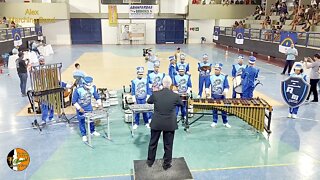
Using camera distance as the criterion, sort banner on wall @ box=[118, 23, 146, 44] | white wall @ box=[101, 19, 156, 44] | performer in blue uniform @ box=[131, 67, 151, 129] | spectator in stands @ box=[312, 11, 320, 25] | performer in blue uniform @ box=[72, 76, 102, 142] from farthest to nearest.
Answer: white wall @ box=[101, 19, 156, 44]
banner on wall @ box=[118, 23, 146, 44]
spectator in stands @ box=[312, 11, 320, 25]
performer in blue uniform @ box=[131, 67, 151, 129]
performer in blue uniform @ box=[72, 76, 102, 142]

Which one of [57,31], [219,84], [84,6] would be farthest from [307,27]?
[57,31]

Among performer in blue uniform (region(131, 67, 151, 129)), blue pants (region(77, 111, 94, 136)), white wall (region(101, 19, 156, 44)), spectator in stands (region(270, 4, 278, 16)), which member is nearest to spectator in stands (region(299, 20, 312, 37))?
spectator in stands (region(270, 4, 278, 16))

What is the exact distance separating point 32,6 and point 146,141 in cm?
3303

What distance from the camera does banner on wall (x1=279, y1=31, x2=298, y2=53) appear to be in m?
19.8

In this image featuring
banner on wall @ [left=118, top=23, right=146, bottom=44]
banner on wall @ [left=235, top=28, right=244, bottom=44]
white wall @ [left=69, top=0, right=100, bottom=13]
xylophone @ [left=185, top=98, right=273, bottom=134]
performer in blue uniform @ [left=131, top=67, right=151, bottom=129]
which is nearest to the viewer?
xylophone @ [left=185, top=98, right=273, bottom=134]

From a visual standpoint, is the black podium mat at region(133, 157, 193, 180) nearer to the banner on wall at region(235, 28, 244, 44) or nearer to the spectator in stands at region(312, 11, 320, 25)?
the spectator in stands at region(312, 11, 320, 25)

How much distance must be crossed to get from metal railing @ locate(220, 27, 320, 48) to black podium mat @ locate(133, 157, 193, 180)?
15439 mm

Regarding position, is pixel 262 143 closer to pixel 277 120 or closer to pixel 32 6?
pixel 277 120

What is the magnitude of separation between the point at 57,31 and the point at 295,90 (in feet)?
117

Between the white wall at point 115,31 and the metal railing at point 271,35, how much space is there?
400 inches

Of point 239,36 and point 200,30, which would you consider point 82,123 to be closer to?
point 239,36

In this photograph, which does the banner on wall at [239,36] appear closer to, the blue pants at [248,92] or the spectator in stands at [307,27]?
the spectator in stands at [307,27]

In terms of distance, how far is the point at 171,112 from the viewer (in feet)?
18.7

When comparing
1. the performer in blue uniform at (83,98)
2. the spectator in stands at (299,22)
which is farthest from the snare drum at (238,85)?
the spectator in stands at (299,22)
